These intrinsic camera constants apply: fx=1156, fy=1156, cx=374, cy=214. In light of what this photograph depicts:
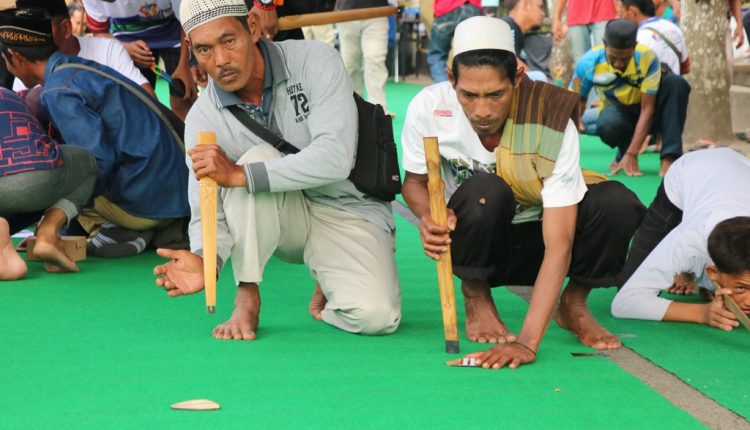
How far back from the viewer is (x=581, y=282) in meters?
3.74

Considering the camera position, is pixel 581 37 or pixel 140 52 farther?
pixel 581 37

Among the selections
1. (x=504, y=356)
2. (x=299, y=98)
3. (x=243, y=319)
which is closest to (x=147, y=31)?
(x=299, y=98)

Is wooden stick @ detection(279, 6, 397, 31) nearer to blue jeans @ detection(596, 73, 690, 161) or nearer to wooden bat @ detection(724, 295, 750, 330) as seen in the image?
wooden bat @ detection(724, 295, 750, 330)

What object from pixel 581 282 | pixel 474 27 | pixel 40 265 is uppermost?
pixel 474 27

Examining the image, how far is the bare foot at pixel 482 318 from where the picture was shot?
3.67 metres

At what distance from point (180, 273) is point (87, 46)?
2.49 metres

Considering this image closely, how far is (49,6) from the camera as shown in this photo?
506 cm

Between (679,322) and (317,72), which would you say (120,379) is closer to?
(317,72)

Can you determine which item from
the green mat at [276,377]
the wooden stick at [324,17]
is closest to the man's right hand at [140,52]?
the wooden stick at [324,17]

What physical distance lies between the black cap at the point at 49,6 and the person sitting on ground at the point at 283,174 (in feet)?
5.01

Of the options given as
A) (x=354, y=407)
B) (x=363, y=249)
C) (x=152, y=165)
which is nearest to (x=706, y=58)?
(x=152, y=165)

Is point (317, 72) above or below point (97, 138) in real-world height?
above

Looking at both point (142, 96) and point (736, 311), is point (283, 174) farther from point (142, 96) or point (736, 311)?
point (142, 96)

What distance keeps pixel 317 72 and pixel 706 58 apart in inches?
239
